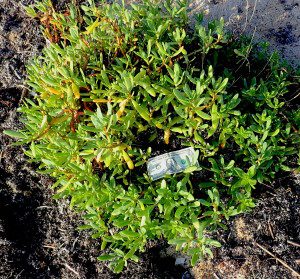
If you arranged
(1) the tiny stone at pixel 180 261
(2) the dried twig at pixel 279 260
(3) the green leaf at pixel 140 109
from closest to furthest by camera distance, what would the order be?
(3) the green leaf at pixel 140 109
(2) the dried twig at pixel 279 260
(1) the tiny stone at pixel 180 261

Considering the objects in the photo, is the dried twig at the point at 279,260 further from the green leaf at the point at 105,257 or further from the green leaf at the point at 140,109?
the green leaf at the point at 140,109

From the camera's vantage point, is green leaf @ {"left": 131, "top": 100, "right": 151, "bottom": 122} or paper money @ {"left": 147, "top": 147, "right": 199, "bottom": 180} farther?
paper money @ {"left": 147, "top": 147, "right": 199, "bottom": 180}

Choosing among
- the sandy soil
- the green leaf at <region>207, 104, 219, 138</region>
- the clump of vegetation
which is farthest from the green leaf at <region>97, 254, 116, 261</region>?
the sandy soil

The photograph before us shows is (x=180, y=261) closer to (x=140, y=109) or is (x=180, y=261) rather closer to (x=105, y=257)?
(x=105, y=257)

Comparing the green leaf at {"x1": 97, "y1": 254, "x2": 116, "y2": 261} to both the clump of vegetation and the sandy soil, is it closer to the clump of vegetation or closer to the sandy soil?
the clump of vegetation

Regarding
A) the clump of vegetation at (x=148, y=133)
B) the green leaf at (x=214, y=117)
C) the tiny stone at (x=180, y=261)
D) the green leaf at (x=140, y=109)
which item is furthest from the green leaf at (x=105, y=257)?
the green leaf at (x=214, y=117)

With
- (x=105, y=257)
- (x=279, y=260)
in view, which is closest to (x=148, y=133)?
(x=105, y=257)

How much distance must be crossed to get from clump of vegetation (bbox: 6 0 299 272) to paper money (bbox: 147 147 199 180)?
0.17ft

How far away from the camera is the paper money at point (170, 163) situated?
8.95ft

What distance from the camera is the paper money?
2727 millimetres

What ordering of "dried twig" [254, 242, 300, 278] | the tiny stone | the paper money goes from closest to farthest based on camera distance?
1. the paper money
2. "dried twig" [254, 242, 300, 278]
3. the tiny stone

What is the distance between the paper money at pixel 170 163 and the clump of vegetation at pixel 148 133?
0.05 meters

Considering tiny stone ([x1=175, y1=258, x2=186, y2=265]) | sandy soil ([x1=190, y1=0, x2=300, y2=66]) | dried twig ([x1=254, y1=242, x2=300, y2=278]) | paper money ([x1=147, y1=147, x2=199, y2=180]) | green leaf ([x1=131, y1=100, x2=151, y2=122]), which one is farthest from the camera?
sandy soil ([x1=190, y1=0, x2=300, y2=66])

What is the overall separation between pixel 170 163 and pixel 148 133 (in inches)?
14.7
